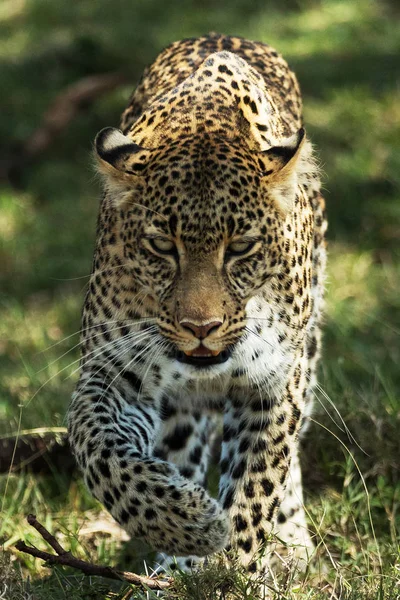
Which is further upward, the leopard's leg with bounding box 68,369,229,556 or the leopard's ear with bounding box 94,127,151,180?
the leopard's ear with bounding box 94,127,151,180

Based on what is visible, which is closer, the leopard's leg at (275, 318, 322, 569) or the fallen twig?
the fallen twig

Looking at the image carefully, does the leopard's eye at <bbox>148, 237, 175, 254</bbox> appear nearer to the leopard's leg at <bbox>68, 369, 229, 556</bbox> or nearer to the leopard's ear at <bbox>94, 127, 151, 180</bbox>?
the leopard's ear at <bbox>94, 127, 151, 180</bbox>

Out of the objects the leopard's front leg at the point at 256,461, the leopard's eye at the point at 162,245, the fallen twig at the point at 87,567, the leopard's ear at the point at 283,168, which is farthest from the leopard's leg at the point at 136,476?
the leopard's ear at the point at 283,168

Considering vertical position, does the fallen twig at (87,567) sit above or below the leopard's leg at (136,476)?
below

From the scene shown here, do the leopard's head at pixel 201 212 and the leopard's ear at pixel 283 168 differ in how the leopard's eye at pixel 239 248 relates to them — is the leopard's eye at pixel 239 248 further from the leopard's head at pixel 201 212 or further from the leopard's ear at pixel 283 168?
the leopard's ear at pixel 283 168

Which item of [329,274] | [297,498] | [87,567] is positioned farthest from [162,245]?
[329,274]

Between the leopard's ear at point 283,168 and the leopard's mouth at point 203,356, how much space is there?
0.75m

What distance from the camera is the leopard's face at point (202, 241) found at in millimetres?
4887

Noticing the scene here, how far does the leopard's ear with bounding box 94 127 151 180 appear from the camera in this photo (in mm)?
5270

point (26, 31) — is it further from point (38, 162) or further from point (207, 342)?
point (207, 342)

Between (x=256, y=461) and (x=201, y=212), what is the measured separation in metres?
1.32

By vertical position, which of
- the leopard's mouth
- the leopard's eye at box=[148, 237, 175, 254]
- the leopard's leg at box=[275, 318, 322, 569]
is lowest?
the leopard's leg at box=[275, 318, 322, 569]

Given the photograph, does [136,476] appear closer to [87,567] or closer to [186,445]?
[87,567]

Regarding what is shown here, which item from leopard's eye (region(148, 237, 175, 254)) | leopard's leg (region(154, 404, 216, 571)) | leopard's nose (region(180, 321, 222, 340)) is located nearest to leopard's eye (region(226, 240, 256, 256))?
leopard's eye (region(148, 237, 175, 254))
